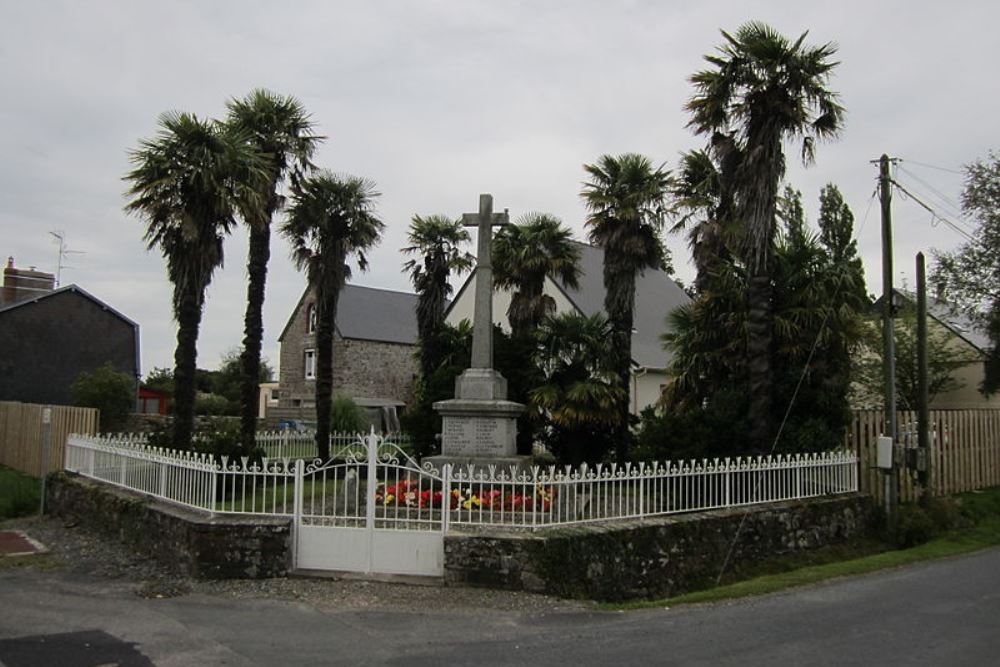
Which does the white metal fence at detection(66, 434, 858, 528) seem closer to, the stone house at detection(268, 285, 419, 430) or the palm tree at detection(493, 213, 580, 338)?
the palm tree at detection(493, 213, 580, 338)

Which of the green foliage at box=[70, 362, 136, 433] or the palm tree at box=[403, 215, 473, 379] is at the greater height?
the palm tree at box=[403, 215, 473, 379]

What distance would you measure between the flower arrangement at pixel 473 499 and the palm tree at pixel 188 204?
5517 millimetres

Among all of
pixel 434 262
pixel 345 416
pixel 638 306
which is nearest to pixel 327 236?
pixel 434 262

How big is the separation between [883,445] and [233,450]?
11249mm

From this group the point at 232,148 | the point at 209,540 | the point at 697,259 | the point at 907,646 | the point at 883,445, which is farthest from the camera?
the point at 697,259

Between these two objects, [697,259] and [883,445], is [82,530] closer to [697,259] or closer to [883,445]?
[883,445]

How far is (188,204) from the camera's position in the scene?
50.2 ft

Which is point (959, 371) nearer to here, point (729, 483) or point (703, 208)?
point (703, 208)

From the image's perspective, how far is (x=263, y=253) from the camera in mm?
19062

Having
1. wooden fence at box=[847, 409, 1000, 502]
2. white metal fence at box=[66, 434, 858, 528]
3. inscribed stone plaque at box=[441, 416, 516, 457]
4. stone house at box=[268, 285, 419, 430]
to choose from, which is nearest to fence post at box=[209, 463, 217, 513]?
white metal fence at box=[66, 434, 858, 528]

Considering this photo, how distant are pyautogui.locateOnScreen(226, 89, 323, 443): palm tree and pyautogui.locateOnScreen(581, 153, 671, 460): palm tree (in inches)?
276

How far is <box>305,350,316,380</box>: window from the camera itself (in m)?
42.8

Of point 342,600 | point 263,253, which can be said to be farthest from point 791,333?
point 263,253

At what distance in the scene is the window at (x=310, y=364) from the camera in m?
42.8
